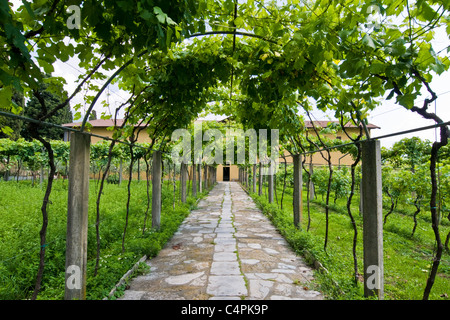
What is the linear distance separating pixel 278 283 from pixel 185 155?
6.89 meters

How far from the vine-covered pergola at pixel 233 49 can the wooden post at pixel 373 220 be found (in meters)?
0.54

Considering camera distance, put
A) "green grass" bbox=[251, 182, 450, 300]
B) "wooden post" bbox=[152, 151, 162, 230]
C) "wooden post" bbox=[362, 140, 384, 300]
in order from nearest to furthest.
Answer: "wooden post" bbox=[362, 140, 384, 300]
"green grass" bbox=[251, 182, 450, 300]
"wooden post" bbox=[152, 151, 162, 230]

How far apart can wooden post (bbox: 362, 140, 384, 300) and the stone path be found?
69cm

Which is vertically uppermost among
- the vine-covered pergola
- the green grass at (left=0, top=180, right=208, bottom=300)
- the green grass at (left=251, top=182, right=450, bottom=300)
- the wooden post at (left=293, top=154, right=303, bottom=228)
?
the vine-covered pergola

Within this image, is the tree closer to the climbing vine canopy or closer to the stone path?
the climbing vine canopy

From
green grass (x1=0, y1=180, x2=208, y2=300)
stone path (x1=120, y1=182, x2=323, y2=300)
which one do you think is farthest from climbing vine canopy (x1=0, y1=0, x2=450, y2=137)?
stone path (x1=120, y1=182, x2=323, y2=300)

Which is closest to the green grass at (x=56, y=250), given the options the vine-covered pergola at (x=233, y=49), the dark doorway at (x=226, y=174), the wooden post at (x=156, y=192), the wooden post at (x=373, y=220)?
the wooden post at (x=156, y=192)

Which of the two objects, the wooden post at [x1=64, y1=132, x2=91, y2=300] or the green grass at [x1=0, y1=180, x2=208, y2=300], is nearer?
the wooden post at [x1=64, y1=132, x2=91, y2=300]

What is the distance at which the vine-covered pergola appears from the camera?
1.71 meters

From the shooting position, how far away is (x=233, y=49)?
3449mm

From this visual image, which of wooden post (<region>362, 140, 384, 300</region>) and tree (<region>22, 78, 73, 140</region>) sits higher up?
tree (<region>22, 78, 73, 140</region>)

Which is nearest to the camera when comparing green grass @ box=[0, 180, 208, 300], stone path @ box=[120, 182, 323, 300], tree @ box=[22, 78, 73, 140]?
tree @ box=[22, 78, 73, 140]

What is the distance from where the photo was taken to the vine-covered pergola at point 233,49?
1711mm
